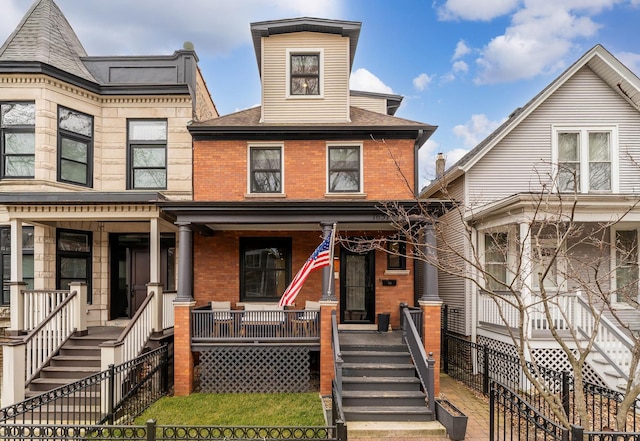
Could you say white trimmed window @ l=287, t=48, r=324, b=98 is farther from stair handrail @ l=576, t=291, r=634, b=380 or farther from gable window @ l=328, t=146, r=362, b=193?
stair handrail @ l=576, t=291, r=634, b=380

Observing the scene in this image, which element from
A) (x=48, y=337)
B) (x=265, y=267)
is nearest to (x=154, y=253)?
(x=48, y=337)

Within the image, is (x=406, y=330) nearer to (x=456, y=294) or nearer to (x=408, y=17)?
(x=456, y=294)

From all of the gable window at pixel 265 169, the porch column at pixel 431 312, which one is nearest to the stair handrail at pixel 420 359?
the porch column at pixel 431 312

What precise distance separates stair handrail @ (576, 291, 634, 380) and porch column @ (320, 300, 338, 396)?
19.7 ft

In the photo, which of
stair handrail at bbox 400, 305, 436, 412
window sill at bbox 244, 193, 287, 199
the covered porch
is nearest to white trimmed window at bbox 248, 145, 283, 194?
window sill at bbox 244, 193, 287, 199

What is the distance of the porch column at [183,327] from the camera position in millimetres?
9555

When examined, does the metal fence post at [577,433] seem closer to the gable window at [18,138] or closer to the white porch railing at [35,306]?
the white porch railing at [35,306]

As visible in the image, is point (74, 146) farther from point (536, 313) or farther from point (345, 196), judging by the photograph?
point (536, 313)

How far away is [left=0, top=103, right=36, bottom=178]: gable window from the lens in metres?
11.4

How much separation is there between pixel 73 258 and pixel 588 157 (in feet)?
52.8

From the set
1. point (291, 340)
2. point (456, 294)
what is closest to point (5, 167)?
point (291, 340)

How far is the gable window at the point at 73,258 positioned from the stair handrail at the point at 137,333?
3287mm

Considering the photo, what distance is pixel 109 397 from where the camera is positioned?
25.1 feet

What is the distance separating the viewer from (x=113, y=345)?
836cm
